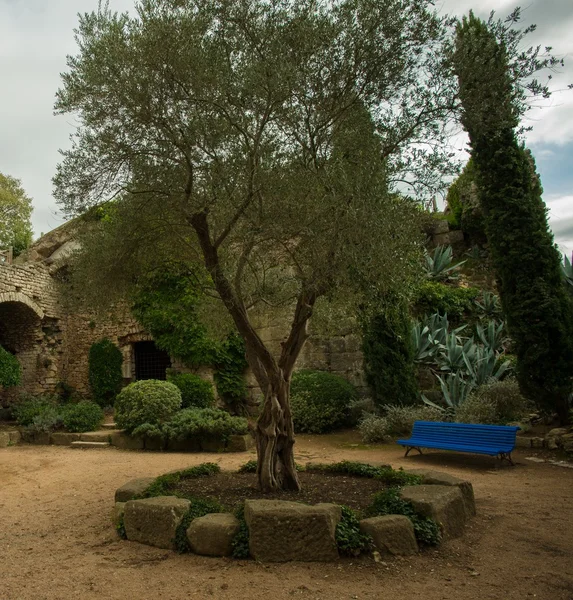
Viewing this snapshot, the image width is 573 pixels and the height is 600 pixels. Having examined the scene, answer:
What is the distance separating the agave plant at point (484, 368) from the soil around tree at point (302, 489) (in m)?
5.25

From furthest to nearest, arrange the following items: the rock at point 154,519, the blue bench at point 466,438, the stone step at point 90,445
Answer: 1. the stone step at point 90,445
2. the blue bench at point 466,438
3. the rock at point 154,519

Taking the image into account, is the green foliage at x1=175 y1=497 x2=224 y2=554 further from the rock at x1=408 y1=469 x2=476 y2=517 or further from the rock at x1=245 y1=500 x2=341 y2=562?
the rock at x1=408 y1=469 x2=476 y2=517

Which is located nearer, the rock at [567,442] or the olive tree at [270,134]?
the olive tree at [270,134]

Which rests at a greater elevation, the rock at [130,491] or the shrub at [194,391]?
the shrub at [194,391]

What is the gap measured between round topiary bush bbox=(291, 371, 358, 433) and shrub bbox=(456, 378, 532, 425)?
267 centimetres

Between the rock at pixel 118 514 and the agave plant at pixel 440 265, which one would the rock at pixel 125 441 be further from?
the agave plant at pixel 440 265

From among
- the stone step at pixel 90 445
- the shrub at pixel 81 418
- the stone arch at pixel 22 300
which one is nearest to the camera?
the stone step at pixel 90 445

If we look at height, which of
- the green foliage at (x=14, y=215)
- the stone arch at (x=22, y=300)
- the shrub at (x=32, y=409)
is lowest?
the shrub at (x=32, y=409)

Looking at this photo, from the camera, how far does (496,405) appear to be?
30.2ft

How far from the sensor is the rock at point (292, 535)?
12.2 feet

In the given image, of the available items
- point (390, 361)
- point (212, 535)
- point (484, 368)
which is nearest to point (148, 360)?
point (390, 361)

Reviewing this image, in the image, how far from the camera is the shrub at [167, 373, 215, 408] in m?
11.7

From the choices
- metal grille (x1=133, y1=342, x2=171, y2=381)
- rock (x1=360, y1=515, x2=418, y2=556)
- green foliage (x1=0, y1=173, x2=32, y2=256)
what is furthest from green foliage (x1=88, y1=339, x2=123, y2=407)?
green foliage (x1=0, y1=173, x2=32, y2=256)

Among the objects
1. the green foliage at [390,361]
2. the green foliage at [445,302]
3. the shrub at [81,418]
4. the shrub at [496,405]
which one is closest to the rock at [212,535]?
the shrub at [496,405]
